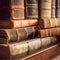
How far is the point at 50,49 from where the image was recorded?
941 millimetres

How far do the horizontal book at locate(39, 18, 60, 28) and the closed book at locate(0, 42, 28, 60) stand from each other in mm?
195

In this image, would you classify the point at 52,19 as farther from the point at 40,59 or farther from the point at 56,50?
the point at 40,59

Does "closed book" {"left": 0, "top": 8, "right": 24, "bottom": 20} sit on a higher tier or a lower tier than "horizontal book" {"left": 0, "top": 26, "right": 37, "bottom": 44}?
higher

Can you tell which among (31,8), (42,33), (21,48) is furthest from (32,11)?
(21,48)

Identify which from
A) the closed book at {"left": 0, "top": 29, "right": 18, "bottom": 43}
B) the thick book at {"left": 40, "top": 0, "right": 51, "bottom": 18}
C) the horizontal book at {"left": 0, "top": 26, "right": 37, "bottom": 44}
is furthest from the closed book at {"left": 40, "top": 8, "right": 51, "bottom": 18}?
the closed book at {"left": 0, "top": 29, "right": 18, "bottom": 43}

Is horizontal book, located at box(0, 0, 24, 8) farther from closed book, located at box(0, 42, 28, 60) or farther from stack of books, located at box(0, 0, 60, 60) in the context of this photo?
closed book, located at box(0, 42, 28, 60)

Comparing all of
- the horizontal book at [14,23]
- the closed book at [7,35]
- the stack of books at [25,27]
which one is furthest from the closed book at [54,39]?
the closed book at [7,35]

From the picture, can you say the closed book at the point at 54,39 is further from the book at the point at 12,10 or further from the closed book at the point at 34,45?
the book at the point at 12,10

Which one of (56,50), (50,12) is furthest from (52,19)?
(56,50)

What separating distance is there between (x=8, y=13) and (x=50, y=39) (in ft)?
1.06

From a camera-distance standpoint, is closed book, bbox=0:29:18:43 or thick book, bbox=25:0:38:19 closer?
closed book, bbox=0:29:18:43

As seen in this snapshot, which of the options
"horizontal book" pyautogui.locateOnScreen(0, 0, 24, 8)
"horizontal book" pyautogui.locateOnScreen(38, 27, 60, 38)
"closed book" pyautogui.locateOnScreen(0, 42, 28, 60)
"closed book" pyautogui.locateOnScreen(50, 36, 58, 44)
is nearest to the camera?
"closed book" pyautogui.locateOnScreen(0, 42, 28, 60)

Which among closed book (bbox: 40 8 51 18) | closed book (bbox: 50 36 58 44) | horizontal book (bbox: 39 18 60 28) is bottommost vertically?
closed book (bbox: 50 36 58 44)

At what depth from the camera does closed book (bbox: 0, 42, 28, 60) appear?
28.1 inches
